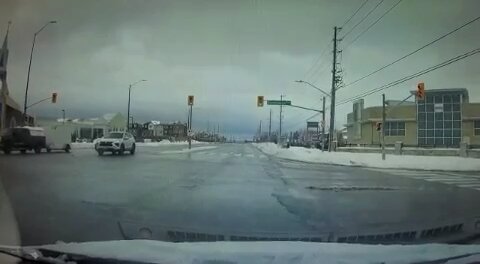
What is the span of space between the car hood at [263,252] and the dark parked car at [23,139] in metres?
2.25

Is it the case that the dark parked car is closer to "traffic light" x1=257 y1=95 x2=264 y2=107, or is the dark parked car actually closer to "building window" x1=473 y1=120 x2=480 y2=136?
"traffic light" x1=257 y1=95 x2=264 y2=107

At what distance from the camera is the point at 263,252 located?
161 inches

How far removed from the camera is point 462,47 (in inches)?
236

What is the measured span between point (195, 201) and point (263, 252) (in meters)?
1.87

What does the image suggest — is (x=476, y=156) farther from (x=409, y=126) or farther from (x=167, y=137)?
(x=167, y=137)

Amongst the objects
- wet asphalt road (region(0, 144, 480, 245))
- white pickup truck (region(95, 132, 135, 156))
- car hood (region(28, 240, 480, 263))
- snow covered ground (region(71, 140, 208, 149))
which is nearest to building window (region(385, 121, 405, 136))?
wet asphalt road (region(0, 144, 480, 245))

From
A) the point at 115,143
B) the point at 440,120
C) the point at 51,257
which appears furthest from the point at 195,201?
the point at 440,120

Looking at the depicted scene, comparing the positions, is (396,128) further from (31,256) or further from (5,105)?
(31,256)

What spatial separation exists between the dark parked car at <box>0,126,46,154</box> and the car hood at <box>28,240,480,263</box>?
88.5 inches

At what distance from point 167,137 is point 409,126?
4.01 metres

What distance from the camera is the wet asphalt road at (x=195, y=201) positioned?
5.06 metres

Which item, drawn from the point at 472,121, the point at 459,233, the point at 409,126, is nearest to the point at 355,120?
the point at 409,126

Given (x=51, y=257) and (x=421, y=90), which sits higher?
(x=421, y=90)

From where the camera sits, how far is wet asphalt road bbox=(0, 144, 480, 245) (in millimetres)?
5062
